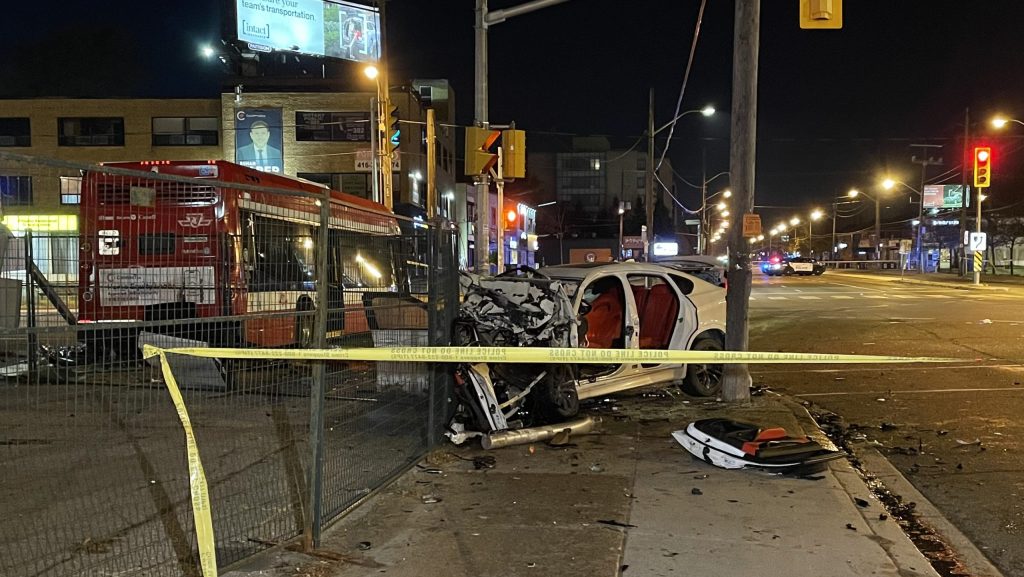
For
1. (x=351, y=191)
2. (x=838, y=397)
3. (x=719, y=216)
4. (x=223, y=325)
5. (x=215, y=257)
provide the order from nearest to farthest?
(x=223, y=325) → (x=215, y=257) → (x=838, y=397) → (x=351, y=191) → (x=719, y=216)

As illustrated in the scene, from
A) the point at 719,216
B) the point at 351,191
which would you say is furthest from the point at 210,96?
the point at 719,216

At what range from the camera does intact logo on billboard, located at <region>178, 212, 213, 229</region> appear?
170 inches

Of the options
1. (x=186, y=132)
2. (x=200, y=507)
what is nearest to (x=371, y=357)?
(x=200, y=507)

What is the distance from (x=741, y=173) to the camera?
359 inches

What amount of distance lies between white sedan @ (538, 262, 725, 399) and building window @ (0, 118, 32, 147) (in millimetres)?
36061

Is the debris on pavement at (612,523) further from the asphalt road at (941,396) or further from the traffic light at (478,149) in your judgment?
the traffic light at (478,149)

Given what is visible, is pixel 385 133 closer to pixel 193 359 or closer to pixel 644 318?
pixel 644 318

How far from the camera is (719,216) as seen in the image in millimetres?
93875

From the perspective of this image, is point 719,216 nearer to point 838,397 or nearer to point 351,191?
point 351,191

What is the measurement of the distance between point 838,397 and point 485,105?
712 cm

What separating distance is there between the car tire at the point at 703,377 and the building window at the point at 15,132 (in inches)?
1478

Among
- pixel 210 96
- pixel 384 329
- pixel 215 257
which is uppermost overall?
pixel 210 96

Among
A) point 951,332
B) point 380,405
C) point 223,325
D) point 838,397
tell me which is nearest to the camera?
point 223,325

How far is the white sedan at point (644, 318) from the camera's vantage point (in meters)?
8.42
